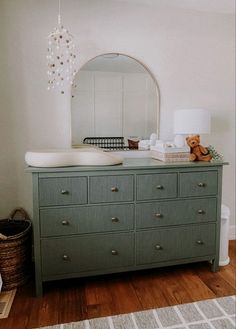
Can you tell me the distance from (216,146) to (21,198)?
194 cm

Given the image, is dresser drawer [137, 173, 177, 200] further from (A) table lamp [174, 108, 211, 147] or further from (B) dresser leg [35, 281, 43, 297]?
(B) dresser leg [35, 281, 43, 297]

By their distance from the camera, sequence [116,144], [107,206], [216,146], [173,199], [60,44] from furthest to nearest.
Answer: [216,146] < [116,144] < [60,44] < [173,199] < [107,206]

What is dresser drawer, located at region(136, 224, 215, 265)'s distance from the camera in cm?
218

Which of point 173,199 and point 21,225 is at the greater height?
point 173,199

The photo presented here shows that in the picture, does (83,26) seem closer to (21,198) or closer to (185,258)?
(21,198)

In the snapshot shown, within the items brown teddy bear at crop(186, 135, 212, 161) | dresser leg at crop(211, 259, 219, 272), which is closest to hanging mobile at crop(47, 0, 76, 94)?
brown teddy bear at crop(186, 135, 212, 161)

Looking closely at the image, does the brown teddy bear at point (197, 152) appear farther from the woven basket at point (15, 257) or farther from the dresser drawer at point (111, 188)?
the woven basket at point (15, 257)

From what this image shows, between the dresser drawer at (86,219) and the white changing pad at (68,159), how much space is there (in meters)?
0.31

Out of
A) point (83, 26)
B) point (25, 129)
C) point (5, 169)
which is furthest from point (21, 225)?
point (83, 26)

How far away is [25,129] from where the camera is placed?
7.86 feet

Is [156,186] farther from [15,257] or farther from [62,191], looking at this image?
[15,257]

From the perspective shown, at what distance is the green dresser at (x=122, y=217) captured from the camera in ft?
6.45

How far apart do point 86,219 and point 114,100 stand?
1106 millimetres

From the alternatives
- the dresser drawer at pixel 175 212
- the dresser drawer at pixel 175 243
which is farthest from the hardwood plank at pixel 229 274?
the dresser drawer at pixel 175 212
